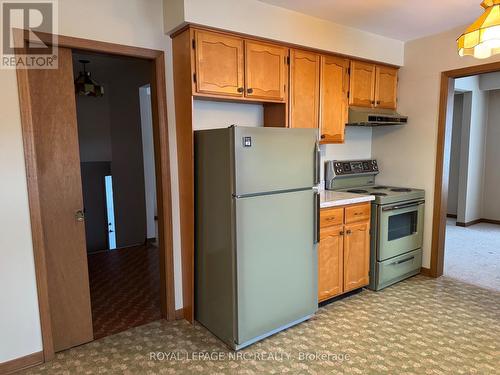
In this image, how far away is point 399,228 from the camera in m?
3.51

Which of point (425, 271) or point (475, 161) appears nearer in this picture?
point (425, 271)

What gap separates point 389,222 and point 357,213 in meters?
0.43

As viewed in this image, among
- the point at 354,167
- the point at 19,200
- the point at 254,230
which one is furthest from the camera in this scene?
the point at 354,167

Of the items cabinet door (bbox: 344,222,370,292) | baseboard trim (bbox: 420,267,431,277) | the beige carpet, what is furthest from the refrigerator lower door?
the beige carpet

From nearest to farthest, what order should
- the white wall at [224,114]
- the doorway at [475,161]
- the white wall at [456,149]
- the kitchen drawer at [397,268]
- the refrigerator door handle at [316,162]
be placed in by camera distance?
the refrigerator door handle at [316,162] → the white wall at [224,114] → the kitchen drawer at [397,268] → the doorway at [475,161] → the white wall at [456,149]

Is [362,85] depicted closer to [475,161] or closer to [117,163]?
[117,163]

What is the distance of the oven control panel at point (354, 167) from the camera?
3.71m

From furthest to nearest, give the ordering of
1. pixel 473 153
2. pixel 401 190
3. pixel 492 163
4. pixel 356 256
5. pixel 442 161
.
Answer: pixel 492 163, pixel 473 153, pixel 401 190, pixel 442 161, pixel 356 256

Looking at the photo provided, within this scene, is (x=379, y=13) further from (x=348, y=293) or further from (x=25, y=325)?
(x=25, y=325)

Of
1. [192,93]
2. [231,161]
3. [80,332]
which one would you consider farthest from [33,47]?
[80,332]

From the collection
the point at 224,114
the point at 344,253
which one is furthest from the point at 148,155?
the point at 344,253

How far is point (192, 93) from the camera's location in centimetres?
247

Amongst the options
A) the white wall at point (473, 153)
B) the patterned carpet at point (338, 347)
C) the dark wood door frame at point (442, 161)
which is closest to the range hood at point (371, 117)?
the dark wood door frame at point (442, 161)

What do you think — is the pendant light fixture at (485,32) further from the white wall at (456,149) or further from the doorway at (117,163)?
the white wall at (456,149)
